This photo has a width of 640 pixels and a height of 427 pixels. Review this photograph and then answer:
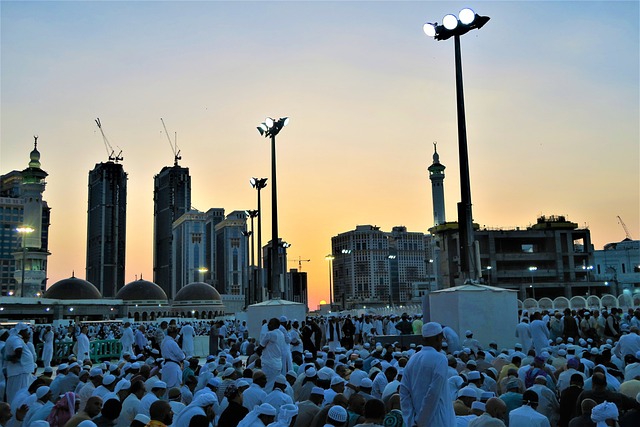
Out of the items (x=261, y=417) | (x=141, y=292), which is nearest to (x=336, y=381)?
(x=261, y=417)

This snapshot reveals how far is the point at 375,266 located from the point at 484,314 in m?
151

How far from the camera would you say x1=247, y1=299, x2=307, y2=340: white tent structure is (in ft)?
80.1

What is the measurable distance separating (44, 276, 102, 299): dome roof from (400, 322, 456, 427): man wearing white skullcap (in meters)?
86.7

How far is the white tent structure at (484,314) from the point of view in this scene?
1589 cm

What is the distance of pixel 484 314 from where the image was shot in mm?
15961

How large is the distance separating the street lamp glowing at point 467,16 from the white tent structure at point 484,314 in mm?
7226

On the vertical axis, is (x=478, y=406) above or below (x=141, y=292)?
below

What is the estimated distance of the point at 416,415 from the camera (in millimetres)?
5508

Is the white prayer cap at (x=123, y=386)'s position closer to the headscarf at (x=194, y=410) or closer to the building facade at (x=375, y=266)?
the headscarf at (x=194, y=410)

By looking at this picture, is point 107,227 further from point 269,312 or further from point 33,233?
point 269,312

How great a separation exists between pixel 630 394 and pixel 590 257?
7931 centimetres

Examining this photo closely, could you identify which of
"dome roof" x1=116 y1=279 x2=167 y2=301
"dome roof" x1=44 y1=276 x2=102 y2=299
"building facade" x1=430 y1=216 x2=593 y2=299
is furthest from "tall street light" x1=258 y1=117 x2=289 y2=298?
"dome roof" x1=116 y1=279 x2=167 y2=301

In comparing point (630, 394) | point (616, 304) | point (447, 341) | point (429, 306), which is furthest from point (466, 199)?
point (616, 304)

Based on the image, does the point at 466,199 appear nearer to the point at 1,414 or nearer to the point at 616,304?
the point at 1,414
